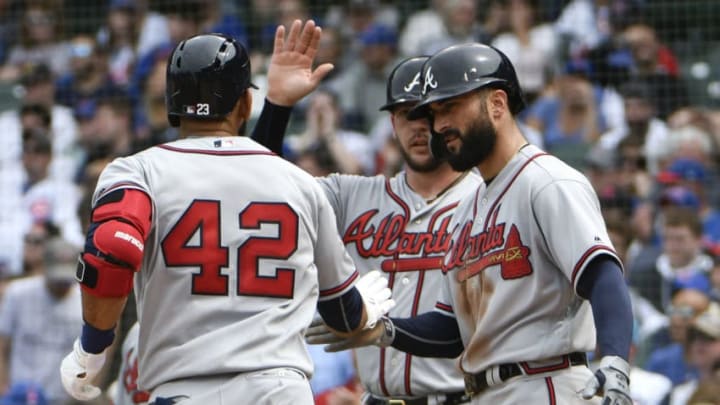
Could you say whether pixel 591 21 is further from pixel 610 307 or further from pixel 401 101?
pixel 610 307

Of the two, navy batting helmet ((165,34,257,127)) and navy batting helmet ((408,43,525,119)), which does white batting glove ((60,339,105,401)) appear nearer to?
navy batting helmet ((165,34,257,127))

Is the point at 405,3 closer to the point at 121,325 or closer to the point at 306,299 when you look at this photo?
the point at 121,325

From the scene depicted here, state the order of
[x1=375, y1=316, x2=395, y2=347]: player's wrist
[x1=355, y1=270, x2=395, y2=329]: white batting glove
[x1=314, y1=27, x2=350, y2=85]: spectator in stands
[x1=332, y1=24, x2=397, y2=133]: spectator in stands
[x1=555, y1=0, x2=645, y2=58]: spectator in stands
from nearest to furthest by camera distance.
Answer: [x1=355, y1=270, x2=395, y2=329]: white batting glove, [x1=375, y1=316, x2=395, y2=347]: player's wrist, [x1=555, y1=0, x2=645, y2=58]: spectator in stands, [x1=332, y1=24, x2=397, y2=133]: spectator in stands, [x1=314, y1=27, x2=350, y2=85]: spectator in stands

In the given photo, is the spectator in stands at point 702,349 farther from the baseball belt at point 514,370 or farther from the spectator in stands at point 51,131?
the spectator in stands at point 51,131

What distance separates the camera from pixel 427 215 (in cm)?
481

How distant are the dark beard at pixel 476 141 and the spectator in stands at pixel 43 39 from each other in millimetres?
6863

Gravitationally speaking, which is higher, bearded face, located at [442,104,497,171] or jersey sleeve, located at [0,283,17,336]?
bearded face, located at [442,104,497,171]

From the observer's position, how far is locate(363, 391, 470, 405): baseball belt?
4.52 m

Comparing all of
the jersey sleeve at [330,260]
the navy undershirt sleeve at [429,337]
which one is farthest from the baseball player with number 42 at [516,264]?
the jersey sleeve at [330,260]

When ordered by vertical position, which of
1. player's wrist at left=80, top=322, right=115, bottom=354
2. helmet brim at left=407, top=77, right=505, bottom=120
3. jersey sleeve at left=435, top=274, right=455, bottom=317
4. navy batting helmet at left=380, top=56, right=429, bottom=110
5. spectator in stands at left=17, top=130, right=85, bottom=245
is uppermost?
helmet brim at left=407, top=77, right=505, bottom=120

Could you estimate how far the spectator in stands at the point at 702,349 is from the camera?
632cm

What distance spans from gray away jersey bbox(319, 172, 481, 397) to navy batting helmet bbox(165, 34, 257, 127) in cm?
124

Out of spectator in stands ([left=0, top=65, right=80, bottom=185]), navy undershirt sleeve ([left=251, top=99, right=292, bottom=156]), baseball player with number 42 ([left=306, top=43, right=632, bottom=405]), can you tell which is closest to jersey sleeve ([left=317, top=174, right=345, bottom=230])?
navy undershirt sleeve ([left=251, top=99, right=292, bottom=156])

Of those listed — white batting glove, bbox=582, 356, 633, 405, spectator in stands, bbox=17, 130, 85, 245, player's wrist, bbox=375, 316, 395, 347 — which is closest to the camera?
white batting glove, bbox=582, 356, 633, 405
